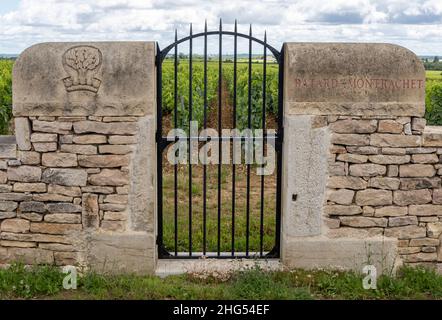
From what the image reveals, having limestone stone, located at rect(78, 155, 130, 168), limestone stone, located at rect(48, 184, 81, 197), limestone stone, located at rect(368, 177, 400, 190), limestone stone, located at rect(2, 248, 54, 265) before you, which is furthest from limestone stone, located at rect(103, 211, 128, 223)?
limestone stone, located at rect(368, 177, 400, 190)

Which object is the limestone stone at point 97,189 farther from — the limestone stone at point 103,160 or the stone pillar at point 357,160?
the stone pillar at point 357,160

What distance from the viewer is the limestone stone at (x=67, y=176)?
5410 mm

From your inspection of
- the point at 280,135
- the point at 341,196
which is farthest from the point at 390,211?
the point at 280,135

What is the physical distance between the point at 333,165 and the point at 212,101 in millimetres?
14725

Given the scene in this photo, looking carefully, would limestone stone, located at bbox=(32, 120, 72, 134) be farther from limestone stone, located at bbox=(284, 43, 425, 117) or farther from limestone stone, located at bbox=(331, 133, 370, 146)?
limestone stone, located at bbox=(331, 133, 370, 146)

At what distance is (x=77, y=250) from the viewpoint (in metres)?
5.52

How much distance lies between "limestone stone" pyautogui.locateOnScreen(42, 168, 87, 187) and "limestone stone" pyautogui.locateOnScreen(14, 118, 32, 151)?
31cm

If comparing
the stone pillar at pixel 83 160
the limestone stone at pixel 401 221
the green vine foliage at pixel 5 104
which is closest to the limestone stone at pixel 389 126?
the limestone stone at pixel 401 221

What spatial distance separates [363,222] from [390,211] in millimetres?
284

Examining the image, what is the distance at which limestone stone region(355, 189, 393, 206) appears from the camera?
5516mm

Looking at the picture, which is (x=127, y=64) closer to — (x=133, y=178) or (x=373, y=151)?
(x=133, y=178)

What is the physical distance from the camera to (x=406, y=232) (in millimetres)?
5590

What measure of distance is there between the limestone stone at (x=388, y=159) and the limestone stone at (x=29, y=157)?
3.19 m

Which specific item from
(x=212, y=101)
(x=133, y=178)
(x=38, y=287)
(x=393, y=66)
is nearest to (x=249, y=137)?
(x=133, y=178)
